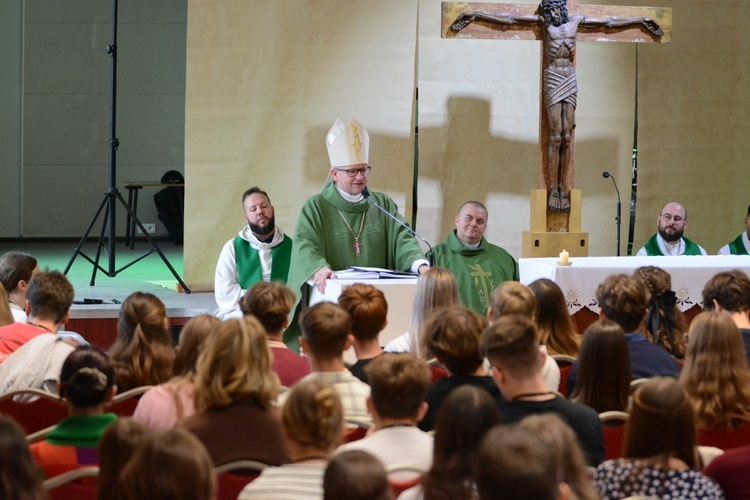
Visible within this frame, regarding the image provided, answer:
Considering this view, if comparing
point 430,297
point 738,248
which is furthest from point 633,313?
point 738,248

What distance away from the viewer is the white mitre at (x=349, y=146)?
6.94m

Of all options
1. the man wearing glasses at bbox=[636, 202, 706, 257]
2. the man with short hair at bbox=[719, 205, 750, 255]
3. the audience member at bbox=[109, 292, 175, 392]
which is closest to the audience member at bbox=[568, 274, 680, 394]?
the audience member at bbox=[109, 292, 175, 392]

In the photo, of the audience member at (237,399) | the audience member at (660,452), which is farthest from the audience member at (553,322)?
the audience member at (660,452)

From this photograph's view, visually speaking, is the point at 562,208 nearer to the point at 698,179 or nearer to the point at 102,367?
the point at 698,179

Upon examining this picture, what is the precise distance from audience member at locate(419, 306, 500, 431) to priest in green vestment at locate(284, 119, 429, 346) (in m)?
3.42

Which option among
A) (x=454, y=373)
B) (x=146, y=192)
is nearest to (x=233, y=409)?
(x=454, y=373)

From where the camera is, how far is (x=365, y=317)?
4.04 m

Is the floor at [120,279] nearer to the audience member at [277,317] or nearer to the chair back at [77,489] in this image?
the audience member at [277,317]

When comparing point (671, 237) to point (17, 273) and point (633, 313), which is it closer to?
point (633, 313)

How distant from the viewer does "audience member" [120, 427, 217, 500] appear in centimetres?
188

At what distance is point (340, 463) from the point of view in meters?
1.99

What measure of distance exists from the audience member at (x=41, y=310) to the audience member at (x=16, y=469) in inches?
97.0

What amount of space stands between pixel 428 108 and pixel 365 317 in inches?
200

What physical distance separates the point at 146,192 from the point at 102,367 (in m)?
10.4
